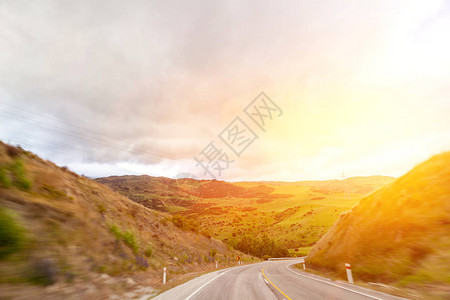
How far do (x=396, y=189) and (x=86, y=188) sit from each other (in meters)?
25.7

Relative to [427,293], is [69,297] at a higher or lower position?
higher

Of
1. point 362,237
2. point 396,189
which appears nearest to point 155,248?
point 362,237

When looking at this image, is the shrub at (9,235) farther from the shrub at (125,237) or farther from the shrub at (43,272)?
the shrub at (125,237)

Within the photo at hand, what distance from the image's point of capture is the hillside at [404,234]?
365 inches

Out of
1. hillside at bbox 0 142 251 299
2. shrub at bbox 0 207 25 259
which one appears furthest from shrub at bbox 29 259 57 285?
shrub at bbox 0 207 25 259

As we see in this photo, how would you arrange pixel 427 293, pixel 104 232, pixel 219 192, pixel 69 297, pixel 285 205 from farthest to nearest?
pixel 219 192
pixel 285 205
pixel 104 232
pixel 427 293
pixel 69 297

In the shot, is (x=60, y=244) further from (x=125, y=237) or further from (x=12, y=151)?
(x=12, y=151)

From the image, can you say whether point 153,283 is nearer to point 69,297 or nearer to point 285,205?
point 69,297

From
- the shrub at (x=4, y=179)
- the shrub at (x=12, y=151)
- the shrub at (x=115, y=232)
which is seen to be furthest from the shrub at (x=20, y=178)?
the shrub at (x=115, y=232)

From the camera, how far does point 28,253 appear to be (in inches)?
265

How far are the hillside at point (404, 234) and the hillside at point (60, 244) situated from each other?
513 inches

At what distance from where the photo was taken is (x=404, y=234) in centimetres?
1145

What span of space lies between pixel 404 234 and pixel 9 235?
18193 mm

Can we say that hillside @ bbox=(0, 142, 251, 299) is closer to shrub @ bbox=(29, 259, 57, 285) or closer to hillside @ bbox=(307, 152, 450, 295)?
shrub @ bbox=(29, 259, 57, 285)
